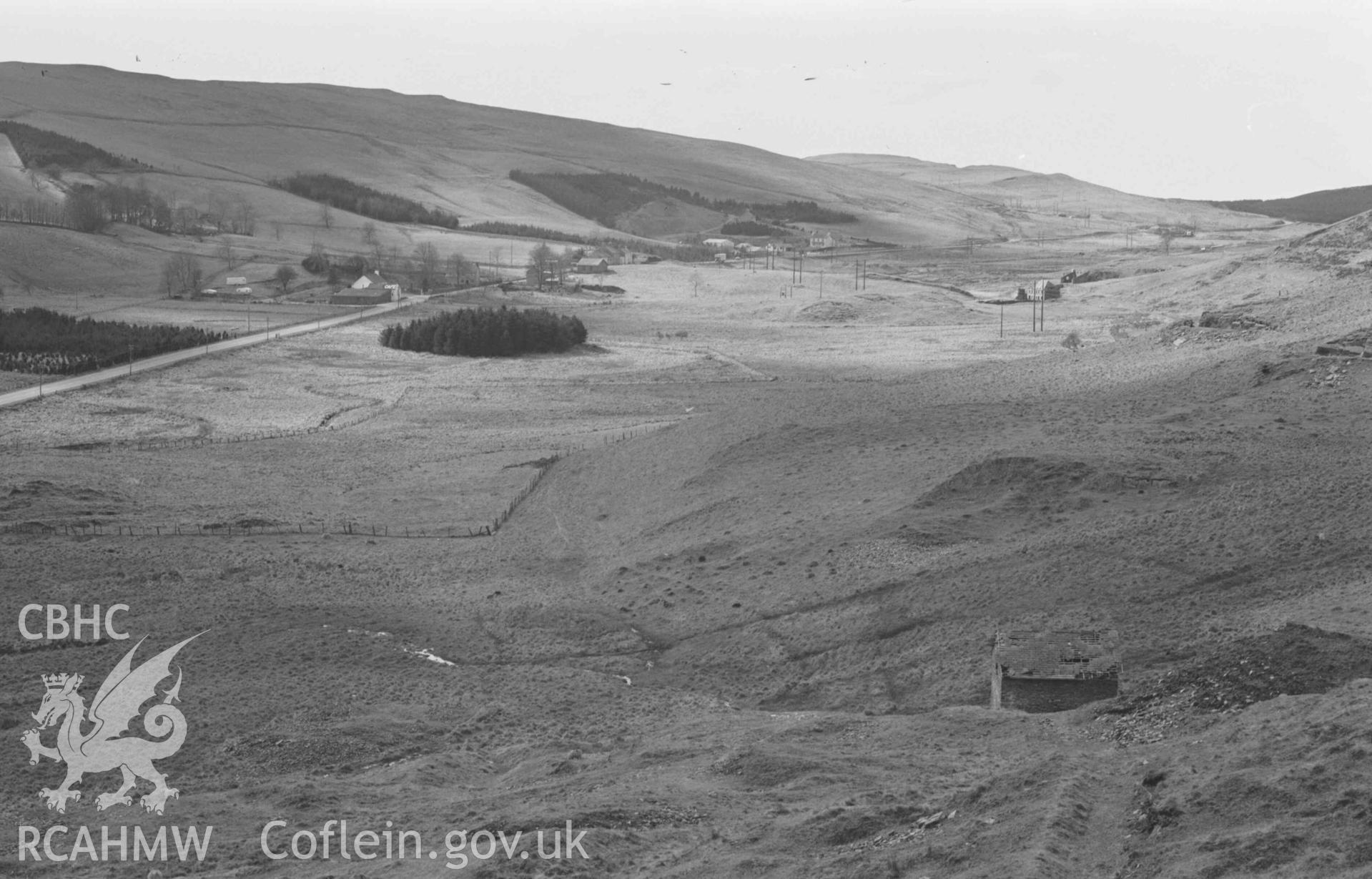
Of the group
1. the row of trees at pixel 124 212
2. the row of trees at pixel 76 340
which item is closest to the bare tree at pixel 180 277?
the row of trees at pixel 124 212

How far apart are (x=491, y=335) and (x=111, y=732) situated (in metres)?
67.5

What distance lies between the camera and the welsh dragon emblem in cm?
2214

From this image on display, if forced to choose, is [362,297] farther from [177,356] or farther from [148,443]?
[148,443]

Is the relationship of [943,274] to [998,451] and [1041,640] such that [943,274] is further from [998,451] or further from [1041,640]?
[1041,640]

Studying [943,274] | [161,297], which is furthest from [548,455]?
[943,274]

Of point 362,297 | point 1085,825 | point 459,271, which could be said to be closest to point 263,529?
point 1085,825

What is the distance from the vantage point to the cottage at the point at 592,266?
513ft

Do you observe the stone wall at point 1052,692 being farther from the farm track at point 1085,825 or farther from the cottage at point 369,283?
the cottage at point 369,283

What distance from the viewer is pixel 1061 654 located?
2600 centimetres

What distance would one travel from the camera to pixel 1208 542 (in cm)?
3212

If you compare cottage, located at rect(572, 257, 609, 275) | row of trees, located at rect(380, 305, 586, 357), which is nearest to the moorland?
row of trees, located at rect(380, 305, 586, 357)

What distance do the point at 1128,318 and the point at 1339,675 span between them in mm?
75578

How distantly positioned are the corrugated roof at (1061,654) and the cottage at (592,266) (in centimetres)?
12997

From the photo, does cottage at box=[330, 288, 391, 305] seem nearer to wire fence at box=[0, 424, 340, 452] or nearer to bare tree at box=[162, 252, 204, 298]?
bare tree at box=[162, 252, 204, 298]
